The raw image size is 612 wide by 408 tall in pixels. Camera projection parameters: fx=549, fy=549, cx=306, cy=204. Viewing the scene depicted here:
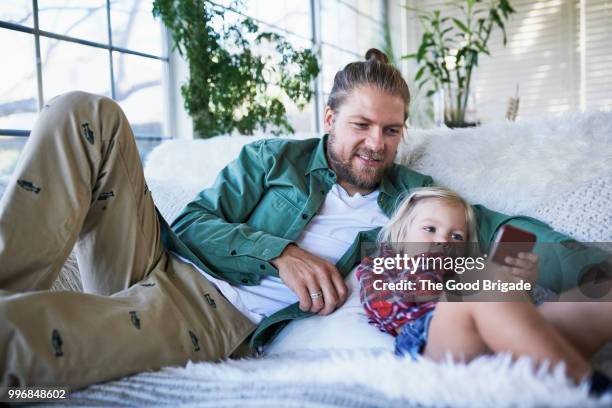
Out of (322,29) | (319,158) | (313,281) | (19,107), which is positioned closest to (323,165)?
(319,158)

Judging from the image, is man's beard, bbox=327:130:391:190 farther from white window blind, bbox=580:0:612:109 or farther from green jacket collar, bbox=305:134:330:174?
white window blind, bbox=580:0:612:109

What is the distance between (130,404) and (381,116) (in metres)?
0.92

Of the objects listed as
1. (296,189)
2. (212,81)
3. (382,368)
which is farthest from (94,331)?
(212,81)

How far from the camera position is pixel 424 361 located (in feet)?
2.55

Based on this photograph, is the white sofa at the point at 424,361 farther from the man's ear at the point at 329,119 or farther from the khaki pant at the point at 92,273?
the man's ear at the point at 329,119

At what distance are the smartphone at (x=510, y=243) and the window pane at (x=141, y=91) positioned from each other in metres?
1.97

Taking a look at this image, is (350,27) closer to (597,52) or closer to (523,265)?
(597,52)

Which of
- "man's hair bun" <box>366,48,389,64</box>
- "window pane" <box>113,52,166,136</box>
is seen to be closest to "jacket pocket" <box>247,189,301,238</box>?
"man's hair bun" <box>366,48,389,64</box>

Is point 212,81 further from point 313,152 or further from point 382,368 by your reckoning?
point 382,368

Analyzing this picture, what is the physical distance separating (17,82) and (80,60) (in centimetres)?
34

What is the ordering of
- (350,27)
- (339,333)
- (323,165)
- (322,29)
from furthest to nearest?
1. (350,27)
2. (322,29)
3. (323,165)
4. (339,333)

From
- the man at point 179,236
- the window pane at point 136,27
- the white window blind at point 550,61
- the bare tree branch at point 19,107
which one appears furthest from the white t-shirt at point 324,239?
the white window blind at point 550,61

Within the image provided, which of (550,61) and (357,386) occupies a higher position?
(550,61)

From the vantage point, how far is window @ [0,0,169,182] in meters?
1.93
